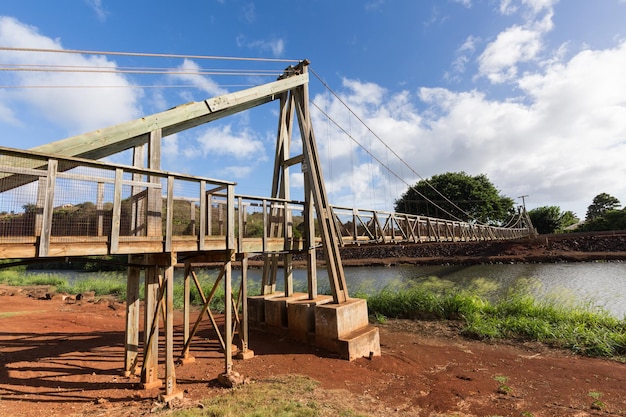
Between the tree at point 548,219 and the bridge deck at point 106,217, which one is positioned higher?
the tree at point 548,219

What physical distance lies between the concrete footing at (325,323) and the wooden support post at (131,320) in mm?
3575

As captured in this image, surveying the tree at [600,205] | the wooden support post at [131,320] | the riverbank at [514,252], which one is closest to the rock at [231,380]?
the wooden support post at [131,320]

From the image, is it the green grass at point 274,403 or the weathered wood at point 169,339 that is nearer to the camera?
the green grass at point 274,403

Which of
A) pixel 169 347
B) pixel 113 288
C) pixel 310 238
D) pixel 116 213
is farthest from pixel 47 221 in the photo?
pixel 113 288

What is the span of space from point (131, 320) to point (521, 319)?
10.6m

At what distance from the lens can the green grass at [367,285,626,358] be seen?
8297 mm

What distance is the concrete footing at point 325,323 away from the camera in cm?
721

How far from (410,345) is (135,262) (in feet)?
22.7

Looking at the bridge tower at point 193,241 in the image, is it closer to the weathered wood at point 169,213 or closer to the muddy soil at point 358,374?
the weathered wood at point 169,213

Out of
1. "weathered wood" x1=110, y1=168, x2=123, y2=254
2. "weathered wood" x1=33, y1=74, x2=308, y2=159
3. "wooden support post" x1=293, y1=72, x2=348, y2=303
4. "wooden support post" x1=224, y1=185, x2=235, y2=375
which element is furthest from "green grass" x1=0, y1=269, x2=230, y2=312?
"weathered wood" x1=110, y1=168, x2=123, y2=254

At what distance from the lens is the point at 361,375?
6215 millimetres

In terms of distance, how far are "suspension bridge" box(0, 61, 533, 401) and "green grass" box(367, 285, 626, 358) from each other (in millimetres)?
3505

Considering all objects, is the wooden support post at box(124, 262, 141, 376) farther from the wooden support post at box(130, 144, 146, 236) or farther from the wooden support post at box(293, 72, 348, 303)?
the wooden support post at box(293, 72, 348, 303)

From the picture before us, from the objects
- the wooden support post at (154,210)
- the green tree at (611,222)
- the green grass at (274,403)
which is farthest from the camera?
the green tree at (611,222)
